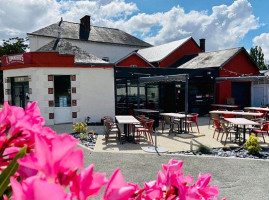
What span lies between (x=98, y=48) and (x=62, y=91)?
1753cm

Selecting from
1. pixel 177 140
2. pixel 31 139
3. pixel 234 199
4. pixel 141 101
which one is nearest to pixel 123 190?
pixel 31 139

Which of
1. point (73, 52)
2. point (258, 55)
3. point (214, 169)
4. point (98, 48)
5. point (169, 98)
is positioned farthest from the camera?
point (258, 55)

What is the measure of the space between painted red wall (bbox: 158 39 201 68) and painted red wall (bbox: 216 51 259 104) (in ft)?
22.4

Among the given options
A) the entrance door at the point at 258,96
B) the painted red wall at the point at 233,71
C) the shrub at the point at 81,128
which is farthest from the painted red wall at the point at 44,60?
the entrance door at the point at 258,96

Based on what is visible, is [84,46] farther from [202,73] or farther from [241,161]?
[241,161]

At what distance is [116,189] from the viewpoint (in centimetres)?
47

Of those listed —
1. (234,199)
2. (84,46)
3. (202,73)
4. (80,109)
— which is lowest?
(234,199)

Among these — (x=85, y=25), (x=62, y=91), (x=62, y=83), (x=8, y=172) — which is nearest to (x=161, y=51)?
(x=85, y=25)

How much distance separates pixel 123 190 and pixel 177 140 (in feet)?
33.5

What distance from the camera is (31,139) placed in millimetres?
637

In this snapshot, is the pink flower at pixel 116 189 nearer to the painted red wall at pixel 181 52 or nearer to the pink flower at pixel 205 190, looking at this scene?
the pink flower at pixel 205 190

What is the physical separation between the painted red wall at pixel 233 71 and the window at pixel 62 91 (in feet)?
37.4

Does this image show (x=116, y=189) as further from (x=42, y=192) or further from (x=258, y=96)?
(x=258, y=96)

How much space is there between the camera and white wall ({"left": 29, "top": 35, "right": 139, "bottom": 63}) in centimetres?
2683
